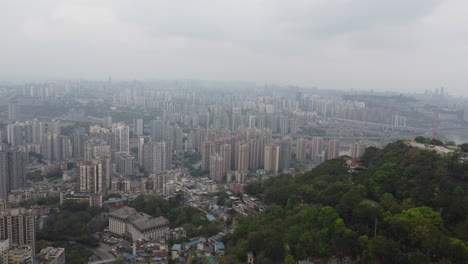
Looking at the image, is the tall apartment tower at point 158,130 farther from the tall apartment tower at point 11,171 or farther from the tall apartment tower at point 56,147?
the tall apartment tower at point 11,171

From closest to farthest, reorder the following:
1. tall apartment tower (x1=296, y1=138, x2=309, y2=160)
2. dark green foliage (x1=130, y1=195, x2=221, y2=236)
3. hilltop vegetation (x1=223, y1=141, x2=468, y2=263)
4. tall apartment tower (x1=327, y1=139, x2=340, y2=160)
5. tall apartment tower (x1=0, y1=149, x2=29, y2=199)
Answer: hilltop vegetation (x1=223, y1=141, x2=468, y2=263) → dark green foliage (x1=130, y1=195, x2=221, y2=236) → tall apartment tower (x1=0, y1=149, x2=29, y2=199) → tall apartment tower (x1=327, y1=139, x2=340, y2=160) → tall apartment tower (x1=296, y1=138, x2=309, y2=160)

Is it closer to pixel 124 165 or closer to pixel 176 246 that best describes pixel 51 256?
pixel 176 246

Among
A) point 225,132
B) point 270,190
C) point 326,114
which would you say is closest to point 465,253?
point 270,190

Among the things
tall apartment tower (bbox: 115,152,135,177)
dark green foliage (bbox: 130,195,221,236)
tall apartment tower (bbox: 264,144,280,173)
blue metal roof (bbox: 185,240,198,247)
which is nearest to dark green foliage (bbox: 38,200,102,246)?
dark green foliage (bbox: 130,195,221,236)

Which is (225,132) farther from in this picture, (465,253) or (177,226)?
(465,253)

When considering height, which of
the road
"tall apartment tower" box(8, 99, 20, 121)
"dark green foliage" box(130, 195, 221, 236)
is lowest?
the road

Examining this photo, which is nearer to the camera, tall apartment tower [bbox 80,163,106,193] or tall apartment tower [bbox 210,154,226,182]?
tall apartment tower [bbox 80,163,106,193]

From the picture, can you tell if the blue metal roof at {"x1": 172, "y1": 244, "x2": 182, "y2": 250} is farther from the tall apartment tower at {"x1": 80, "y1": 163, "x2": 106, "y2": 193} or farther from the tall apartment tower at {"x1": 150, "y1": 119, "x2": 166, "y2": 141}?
the tall apartment tower at {"x1": 150, "y1": 119, "x2": 166, "y2": 141}
